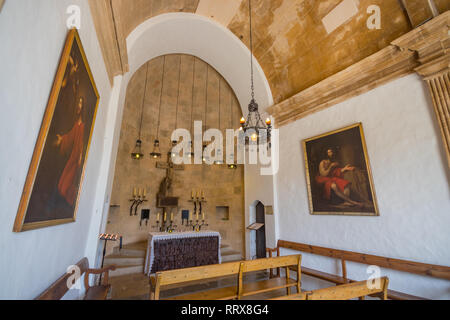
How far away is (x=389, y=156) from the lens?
12.4ft

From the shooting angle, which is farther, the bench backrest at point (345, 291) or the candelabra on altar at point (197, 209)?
the candelabra on altar at point (197, 209)

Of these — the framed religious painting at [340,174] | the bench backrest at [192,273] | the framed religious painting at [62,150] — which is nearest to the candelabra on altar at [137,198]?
the framed religious painting at [62,150]

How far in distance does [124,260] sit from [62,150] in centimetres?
474

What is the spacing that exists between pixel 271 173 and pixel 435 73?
389 cm

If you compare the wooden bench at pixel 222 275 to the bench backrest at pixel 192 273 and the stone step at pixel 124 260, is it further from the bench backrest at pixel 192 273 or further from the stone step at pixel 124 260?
the stone step at pixel 124 260

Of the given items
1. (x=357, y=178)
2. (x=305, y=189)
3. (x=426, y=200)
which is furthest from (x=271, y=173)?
(x=426, y=200)

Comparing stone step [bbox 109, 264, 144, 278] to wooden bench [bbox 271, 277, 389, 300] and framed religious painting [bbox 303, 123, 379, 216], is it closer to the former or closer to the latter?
framed religious painting [bbox 303, 123, 379, 216]

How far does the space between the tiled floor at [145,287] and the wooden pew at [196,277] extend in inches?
44.9

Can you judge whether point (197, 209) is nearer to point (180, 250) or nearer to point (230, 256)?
point (230, 256)

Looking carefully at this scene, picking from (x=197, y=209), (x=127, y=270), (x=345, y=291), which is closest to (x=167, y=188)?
(x=197, y=209)

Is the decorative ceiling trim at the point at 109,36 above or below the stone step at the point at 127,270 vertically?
above

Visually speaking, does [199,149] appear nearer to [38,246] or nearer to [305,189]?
[305,189]

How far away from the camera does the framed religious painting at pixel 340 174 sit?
13.2 ft

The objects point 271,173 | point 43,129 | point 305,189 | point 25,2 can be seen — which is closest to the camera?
point 25,2
